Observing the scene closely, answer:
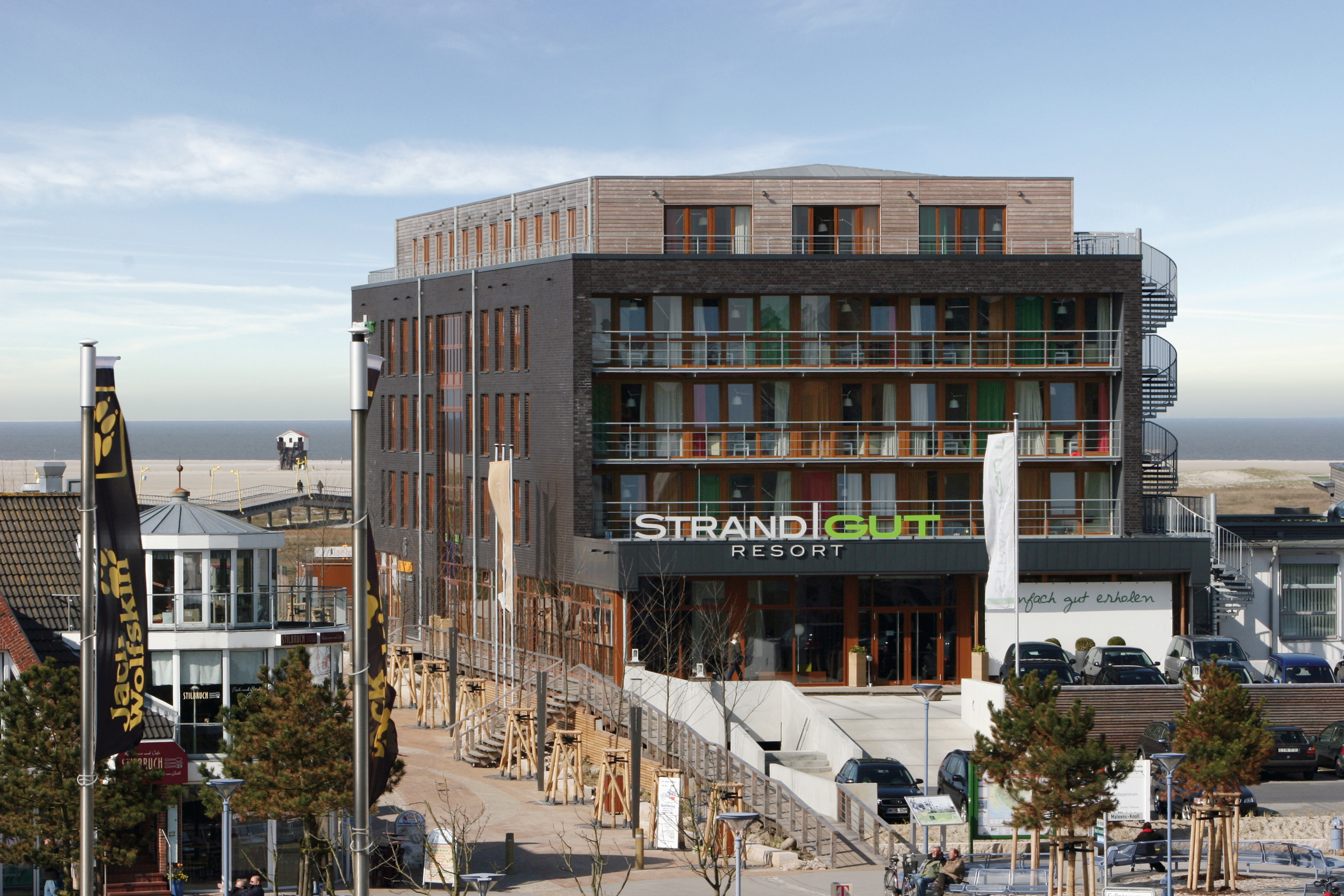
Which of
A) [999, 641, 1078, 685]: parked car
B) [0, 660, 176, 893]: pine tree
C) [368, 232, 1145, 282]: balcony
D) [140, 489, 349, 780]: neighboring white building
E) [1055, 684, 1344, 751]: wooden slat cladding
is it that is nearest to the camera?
[0, 660, 176, 893]: pine tree

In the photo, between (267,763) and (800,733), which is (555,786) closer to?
(800,733)

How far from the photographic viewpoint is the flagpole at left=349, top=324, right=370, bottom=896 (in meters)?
16.4

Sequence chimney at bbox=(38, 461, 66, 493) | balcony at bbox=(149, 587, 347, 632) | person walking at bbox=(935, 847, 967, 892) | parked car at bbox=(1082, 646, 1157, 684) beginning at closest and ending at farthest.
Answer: person walking at bbox=(935, 847, 967, 892), balcony at bbox=(149, 587, 347, 632), chimney at bbox=(38, 461, 66, 493), parked car at bbox=(1082, 646, 1157, 684)

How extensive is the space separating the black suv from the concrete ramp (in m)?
4.53

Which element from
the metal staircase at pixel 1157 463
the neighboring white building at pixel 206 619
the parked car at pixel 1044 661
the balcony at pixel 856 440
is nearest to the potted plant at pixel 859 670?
the parked car at pixel 1044 661

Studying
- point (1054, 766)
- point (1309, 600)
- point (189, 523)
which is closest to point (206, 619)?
point (189, 523)

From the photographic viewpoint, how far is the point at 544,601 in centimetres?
5766

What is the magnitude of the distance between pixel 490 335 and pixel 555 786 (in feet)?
78.7

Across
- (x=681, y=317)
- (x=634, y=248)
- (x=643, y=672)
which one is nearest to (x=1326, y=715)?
(x=643, y=672)

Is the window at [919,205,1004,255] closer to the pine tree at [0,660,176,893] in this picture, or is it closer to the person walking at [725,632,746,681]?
the person walking at [725,632,746,681]

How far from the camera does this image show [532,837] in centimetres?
3741

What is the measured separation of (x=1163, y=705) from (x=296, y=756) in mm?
27003

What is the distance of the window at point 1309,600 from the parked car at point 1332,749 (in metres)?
15.2

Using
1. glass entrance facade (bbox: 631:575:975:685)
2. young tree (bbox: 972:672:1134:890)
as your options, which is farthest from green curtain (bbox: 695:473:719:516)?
young tree (bbox: 972:672:1134:890)
